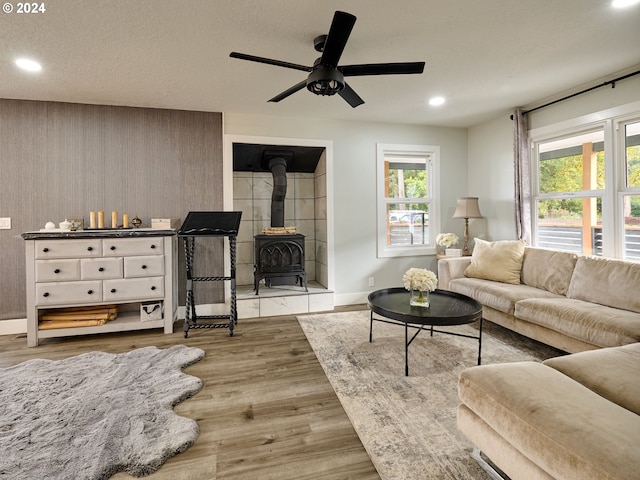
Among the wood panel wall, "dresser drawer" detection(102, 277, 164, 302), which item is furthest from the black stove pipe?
"dresser drawer" detection(102, 277, 164, 302)

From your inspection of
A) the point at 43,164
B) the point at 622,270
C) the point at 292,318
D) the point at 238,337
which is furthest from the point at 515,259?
the point at 43,164

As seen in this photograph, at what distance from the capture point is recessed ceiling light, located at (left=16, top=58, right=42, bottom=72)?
8.97 ft

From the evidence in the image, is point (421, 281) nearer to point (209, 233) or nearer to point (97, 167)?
point (209, 233)

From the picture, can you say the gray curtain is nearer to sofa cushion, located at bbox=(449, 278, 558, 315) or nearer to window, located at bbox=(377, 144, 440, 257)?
sofa cushion, located at bbox=(449, 278, 558, 315)

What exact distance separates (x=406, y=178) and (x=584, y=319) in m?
3.06

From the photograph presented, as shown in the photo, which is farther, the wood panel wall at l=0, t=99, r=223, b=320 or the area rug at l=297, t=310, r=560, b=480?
the wood panel wall at l=0, t=99, r=223, b=320

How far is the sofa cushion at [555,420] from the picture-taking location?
1.03 meters

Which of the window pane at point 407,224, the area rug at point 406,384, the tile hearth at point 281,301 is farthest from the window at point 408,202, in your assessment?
the area rug at point 406,384

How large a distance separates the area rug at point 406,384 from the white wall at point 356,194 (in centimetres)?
89

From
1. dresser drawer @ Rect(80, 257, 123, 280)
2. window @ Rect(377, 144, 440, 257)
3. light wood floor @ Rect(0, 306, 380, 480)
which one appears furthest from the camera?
window @ Rect(377, 144, 440, 257)

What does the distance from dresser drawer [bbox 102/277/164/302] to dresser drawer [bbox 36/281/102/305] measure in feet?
0.26

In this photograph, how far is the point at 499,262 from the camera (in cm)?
373

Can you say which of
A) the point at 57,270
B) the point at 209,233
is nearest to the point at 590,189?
the point at 209,233

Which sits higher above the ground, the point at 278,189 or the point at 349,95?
the point at 349,95
